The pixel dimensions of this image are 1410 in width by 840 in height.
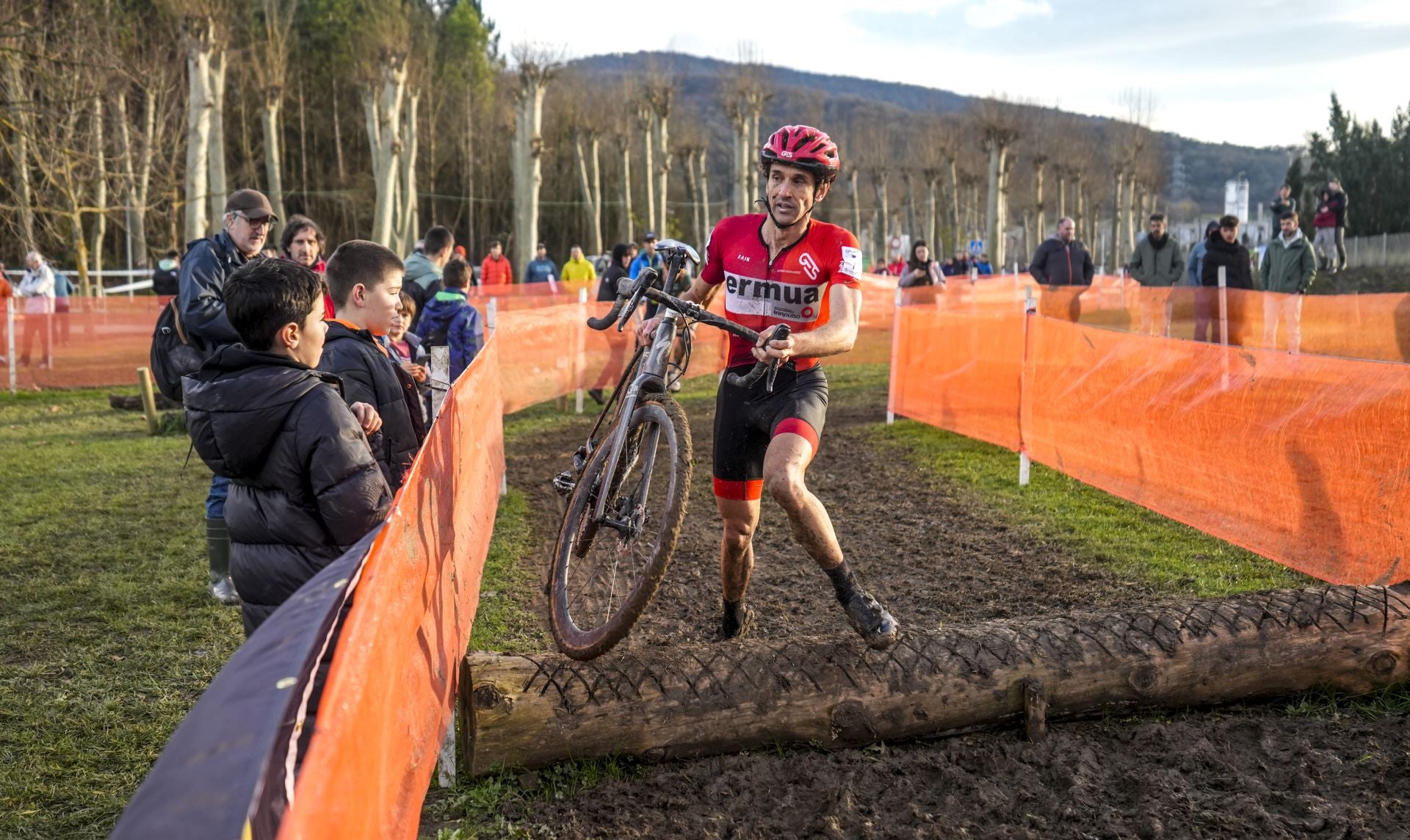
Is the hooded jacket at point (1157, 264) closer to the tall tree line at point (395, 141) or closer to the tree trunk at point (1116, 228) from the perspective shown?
the tall tree line at point (395, 141)

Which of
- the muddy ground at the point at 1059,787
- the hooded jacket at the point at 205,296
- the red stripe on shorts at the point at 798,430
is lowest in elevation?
the muddy ground at the point at 1059,787

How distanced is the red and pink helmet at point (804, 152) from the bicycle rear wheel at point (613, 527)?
1.07 metres

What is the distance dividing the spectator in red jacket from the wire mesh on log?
19.1 m

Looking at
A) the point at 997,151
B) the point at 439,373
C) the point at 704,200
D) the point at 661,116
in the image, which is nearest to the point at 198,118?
the point at 439,373

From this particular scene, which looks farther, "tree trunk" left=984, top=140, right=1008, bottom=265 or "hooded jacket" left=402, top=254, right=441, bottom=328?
"tree trunk" left=984, top=140, right=1008, bottom=265

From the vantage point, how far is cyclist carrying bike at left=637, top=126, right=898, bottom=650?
4.32 meters

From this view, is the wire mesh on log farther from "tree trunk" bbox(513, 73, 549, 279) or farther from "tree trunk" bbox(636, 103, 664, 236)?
"tree trunk" bbox(636, 103, 664, 236)

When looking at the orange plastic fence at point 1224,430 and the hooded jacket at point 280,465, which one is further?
the orange plastic fence at point 1224,430

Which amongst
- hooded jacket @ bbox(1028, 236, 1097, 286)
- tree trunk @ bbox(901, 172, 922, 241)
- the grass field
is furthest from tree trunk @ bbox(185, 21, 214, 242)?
tree trunk @ bbox(901, 172, 922, 241)

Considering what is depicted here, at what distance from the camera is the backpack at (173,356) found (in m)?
5.86

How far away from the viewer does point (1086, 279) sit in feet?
57.2

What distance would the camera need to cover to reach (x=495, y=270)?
23.2 metres

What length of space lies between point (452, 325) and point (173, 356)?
404cm

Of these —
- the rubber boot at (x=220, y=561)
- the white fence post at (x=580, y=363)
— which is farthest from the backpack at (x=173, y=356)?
the white fence post at (x=580, y=363)
